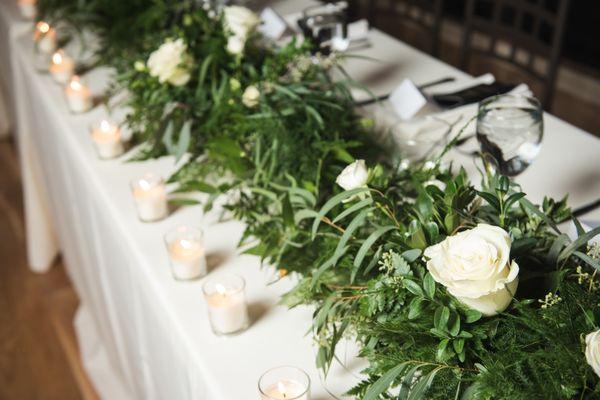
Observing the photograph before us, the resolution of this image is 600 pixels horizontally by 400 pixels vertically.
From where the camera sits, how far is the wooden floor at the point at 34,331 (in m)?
2.36

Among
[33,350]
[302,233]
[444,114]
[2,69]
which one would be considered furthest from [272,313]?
[2,69]

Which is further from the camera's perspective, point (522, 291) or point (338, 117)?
point (338, 117)

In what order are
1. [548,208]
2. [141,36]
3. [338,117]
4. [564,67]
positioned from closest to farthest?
[548,208], [338,117], [141,36], [564,67]

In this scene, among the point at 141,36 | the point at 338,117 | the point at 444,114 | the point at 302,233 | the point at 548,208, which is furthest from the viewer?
the point at 141,36

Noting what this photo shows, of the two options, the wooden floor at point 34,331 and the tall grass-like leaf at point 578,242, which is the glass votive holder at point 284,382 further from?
the wooden floor at point 34,331

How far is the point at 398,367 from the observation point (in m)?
0.78

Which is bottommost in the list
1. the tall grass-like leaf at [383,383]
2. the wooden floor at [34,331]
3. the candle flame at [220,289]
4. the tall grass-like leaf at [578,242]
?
the wooden floor at [34,331]

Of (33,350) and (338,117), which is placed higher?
(338,117)

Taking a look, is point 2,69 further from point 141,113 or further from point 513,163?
point 513,163

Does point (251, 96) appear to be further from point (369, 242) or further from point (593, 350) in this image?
point (593, 350)

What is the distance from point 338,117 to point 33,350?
1721 mm

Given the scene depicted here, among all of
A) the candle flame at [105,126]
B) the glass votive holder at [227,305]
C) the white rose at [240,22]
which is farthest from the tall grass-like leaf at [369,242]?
the candle flame at [105,126]

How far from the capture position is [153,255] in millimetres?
1341

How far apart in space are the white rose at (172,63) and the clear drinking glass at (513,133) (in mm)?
704
